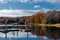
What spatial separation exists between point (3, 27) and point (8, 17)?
0.47 meters

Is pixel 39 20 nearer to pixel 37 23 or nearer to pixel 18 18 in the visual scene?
pixel 37 23

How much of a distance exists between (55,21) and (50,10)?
99 centimetres

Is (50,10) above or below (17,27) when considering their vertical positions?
above

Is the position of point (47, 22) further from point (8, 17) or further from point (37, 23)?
point (8, 17)

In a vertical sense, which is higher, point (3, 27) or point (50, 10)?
point (50, 10)

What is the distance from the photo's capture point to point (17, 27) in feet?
29.3

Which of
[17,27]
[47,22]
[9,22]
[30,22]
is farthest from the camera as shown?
[47,22]

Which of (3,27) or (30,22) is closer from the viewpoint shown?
(3,27)

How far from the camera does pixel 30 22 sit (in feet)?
34.2

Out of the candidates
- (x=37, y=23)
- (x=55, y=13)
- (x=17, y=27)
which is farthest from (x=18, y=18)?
(x=55, y=13)

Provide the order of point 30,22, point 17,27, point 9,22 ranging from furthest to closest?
point 30,22 → point 17,27 → point 9,22

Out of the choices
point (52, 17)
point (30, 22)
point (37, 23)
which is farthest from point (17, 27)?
point (52, 17)

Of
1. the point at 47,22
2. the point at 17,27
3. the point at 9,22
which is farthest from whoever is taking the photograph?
the point at 47,22

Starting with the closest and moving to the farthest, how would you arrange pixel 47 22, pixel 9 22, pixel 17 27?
pixel 9 22 < pixel 17 27 < pixel 47 22
